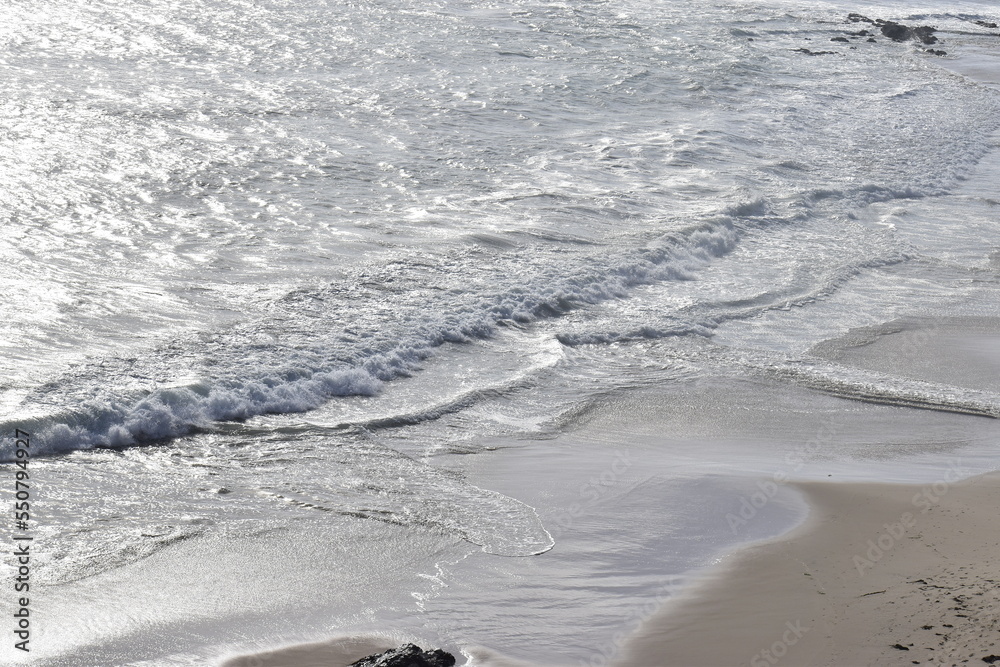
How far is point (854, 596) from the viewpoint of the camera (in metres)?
5.21

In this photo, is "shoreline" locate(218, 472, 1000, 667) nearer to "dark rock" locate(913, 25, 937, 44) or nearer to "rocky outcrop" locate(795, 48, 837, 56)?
"rocky outcrop" locate(795, 48, 837, 56)

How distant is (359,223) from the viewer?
39.9 feet

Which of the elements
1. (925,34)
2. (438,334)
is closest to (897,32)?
(925,34)

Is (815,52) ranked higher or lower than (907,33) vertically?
lower

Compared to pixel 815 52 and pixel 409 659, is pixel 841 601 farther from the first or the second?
pixel 815 52

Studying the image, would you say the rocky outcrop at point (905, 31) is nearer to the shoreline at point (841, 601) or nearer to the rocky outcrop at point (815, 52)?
the rocky outcrop at point (815, 52)

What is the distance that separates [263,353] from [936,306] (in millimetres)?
7149

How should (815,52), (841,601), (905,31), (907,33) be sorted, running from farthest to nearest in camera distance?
(905,31)
(907,33)
(815,52)
(841,601)

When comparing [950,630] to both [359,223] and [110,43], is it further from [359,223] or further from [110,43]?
[110,43]

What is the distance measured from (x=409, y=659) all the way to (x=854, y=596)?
2342 millimetres

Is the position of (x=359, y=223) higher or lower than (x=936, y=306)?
higher

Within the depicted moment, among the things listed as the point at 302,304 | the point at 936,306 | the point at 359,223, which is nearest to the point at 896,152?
the point at 936,306

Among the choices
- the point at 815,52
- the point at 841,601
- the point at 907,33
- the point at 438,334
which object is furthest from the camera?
the point at 907,33

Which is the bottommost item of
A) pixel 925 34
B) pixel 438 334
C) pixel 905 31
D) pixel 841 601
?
pixel 841 601
